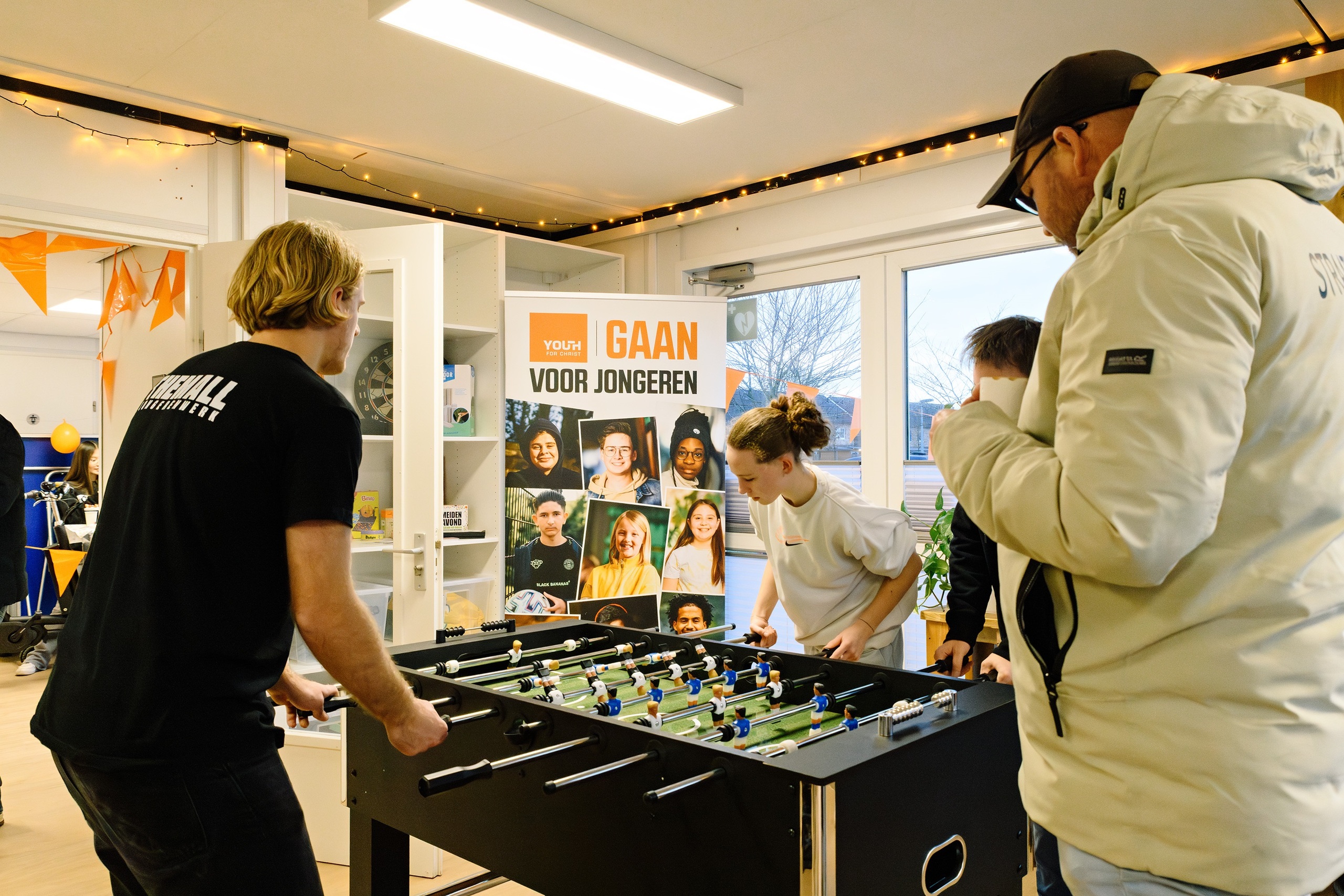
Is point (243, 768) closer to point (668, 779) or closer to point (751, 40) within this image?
point (668, 779)

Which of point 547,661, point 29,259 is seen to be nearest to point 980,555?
point 547,661

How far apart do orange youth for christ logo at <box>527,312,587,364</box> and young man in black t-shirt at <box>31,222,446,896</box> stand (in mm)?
3109

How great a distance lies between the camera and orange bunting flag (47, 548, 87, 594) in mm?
7348

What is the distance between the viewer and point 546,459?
4.62 meters

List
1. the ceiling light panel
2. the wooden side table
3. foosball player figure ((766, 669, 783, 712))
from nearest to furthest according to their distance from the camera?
1. foosball player figure ((766, 669, 783, 712))
2. the ceiling light panel
3. the wooden side table

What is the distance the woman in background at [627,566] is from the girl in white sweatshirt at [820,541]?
5.97ft

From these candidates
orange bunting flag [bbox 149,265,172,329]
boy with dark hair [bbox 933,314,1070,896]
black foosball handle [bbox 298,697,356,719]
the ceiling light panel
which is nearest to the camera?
boy with dark hair [bbox 933,314,1070,896]

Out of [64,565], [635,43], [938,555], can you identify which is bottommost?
[64,565]

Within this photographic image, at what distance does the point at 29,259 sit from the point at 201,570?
4979 millimetres

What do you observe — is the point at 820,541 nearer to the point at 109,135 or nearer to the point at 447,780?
the point at 447,780

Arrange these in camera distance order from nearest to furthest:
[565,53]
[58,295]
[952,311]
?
[565,53] → [952,311] → [58,295]

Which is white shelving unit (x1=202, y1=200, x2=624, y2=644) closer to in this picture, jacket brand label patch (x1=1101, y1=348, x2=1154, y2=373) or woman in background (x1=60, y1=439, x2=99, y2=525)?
jacket brand label patch (x1=1101, y1=348, x2=1154, y2=373)

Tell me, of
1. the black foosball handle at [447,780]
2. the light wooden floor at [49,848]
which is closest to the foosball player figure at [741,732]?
the black foosball handle at [447,780]

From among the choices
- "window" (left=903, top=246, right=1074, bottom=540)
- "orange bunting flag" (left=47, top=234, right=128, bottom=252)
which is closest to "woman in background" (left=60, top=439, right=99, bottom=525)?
"orange bunting flag" (left=47, top=234, right=128, bottom=252)
